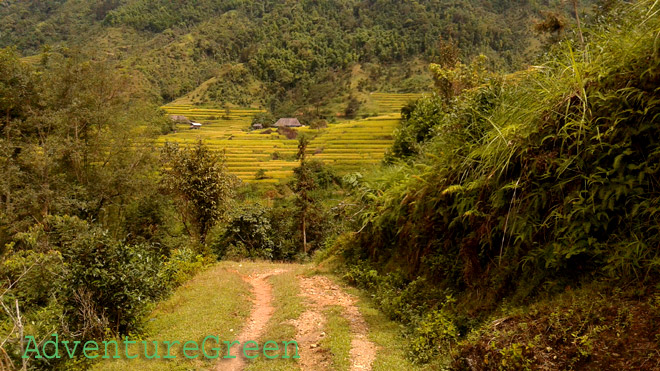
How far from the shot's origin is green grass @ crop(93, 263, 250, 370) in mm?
5672

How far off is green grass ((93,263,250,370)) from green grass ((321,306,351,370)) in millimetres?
1762

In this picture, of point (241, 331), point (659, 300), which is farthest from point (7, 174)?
point (659, 300)

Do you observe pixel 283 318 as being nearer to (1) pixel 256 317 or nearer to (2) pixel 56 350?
(1) pixel 256 317

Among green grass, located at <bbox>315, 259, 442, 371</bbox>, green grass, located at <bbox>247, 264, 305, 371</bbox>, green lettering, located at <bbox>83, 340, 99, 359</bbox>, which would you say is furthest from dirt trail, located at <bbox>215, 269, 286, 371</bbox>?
green lettering, located at <bbox>83, 340, 99, 359</bbox>

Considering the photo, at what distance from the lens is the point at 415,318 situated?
5520 millimetres

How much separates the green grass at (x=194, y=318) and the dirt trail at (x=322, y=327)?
1376 mm

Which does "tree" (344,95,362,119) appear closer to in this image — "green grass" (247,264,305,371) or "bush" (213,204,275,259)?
"bush" (213,204,275,259)

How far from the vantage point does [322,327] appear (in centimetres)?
637

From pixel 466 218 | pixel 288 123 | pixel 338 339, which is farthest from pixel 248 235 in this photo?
pixel 288 123

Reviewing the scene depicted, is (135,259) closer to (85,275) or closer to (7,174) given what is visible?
(85,275)

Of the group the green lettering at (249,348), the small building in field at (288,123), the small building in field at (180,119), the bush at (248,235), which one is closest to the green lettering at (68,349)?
the green lettering at (249,348)

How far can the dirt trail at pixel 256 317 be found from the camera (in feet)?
18.5

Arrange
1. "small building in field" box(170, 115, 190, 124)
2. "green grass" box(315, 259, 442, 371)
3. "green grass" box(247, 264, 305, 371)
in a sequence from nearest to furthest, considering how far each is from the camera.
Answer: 1. "green grass" box(315, 259, 442, 371)
2. "green grass" box(247, 264, 305, 371)
3. "small building in field" box(170, 115, 190, 124)

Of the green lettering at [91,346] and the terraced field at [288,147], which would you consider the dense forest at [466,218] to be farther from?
the terraced field at [288,147]
